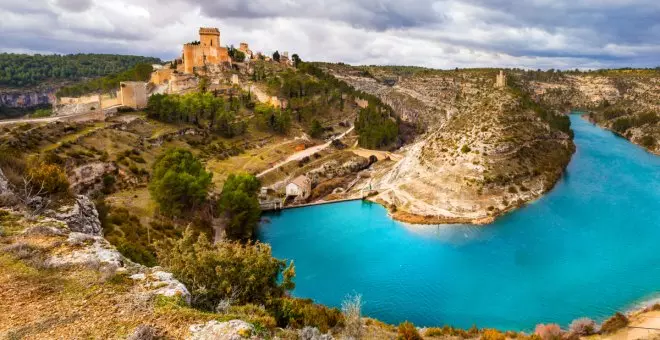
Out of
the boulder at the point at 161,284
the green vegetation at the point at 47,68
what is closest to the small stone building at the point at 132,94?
the boulder at the point at 161,284

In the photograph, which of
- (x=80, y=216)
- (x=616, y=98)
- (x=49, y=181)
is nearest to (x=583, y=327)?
(x=80, y=216)

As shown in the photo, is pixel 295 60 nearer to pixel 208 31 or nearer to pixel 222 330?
pixel 208 31

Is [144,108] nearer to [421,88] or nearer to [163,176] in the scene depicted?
[163,176]

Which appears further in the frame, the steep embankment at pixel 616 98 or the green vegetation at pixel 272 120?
the steep embankment at pixel 616 98

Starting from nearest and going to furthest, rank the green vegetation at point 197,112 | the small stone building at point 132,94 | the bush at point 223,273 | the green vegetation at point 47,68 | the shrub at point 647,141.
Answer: the bush at point 223,273
the small stone building at point 132,94
the green vegetation at point 197,112
the shrub at point 647,141
the green vegetation at point 47,68

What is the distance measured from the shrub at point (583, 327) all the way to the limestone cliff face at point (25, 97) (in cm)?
13481

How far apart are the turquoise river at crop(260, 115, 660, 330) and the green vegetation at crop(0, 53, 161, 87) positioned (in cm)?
12719

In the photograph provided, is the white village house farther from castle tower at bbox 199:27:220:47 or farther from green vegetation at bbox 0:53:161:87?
green vegetation at bbox 0:53:161:87

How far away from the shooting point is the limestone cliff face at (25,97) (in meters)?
119

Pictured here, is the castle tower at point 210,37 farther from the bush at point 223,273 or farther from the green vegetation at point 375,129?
the bush at point 223,273

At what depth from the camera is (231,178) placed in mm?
46562

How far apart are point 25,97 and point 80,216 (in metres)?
135

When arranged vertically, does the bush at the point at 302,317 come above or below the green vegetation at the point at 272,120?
below

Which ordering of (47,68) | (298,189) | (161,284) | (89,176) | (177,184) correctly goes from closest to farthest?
(161,284) → (177,184) → (89,176) → (298,189) → (47,68)
